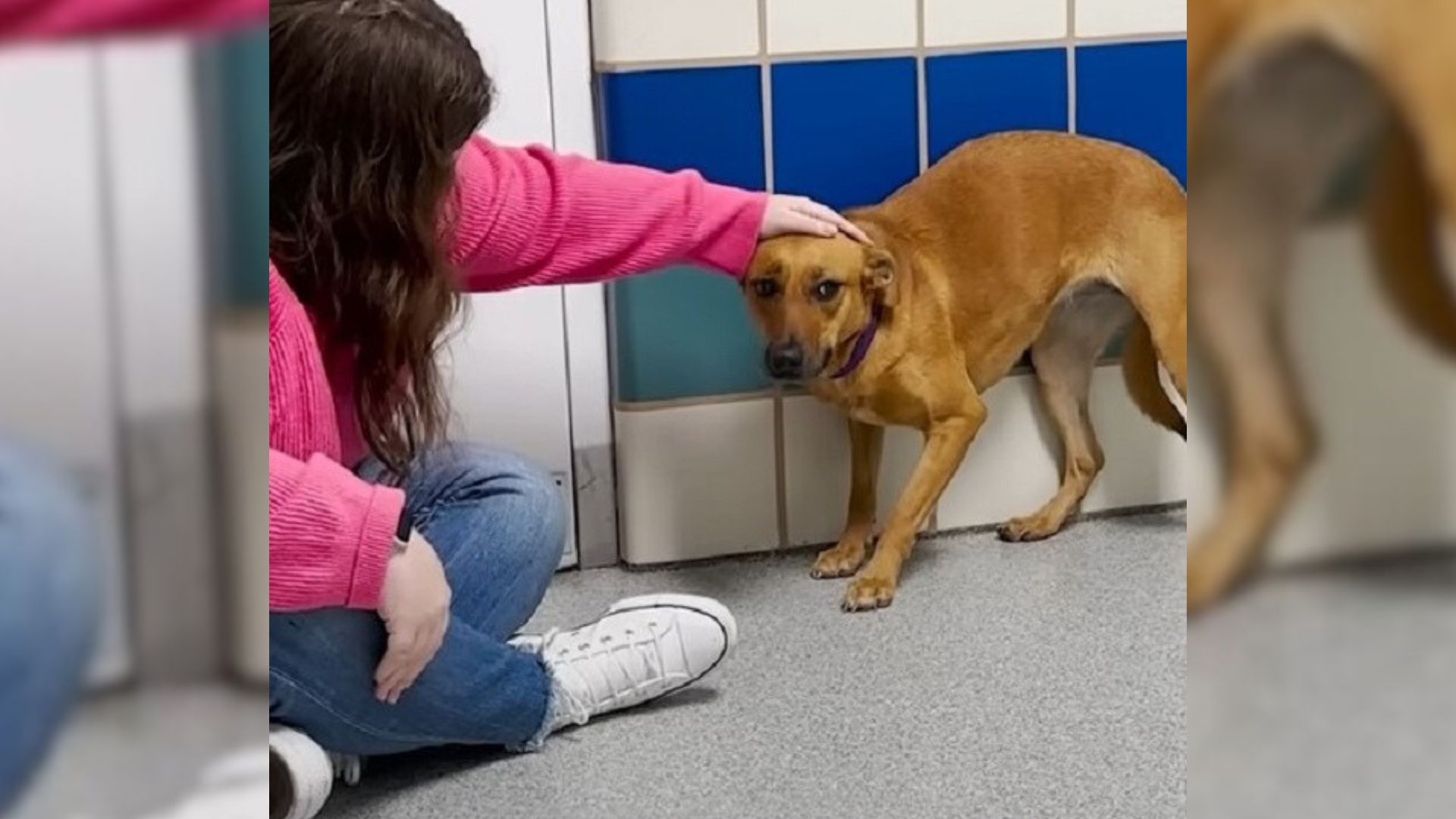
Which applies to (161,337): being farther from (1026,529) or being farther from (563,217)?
(1026,529)

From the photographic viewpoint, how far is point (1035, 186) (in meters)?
1.29

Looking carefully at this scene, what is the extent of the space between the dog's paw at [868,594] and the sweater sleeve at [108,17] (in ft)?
3.09

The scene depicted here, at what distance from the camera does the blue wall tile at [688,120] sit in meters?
1.14

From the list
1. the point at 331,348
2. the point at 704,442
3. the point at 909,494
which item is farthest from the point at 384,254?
the point at 909,494

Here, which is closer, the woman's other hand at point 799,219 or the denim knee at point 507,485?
the denim knee at point 507,485

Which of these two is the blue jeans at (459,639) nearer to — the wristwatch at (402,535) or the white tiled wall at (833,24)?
the wristwatch at (402,535)

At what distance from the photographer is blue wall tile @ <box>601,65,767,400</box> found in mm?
1144

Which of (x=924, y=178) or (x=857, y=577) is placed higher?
(x=924, y=178)

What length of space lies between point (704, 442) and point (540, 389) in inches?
6.0

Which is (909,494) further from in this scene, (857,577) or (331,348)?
(331,348)

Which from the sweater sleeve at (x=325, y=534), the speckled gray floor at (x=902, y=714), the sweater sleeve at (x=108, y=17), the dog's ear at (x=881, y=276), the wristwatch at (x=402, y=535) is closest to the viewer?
the sweater sleeve at (x=108, y=17)

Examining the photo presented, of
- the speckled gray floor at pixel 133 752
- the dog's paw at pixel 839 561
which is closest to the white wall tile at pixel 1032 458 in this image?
the dog's paw at pixel 839 561

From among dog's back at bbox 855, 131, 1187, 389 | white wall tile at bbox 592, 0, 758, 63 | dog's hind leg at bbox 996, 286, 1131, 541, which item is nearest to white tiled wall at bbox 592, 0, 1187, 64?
white wall tile at bbox 592, 0, 758, 63

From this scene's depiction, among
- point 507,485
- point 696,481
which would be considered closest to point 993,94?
point 696,481
